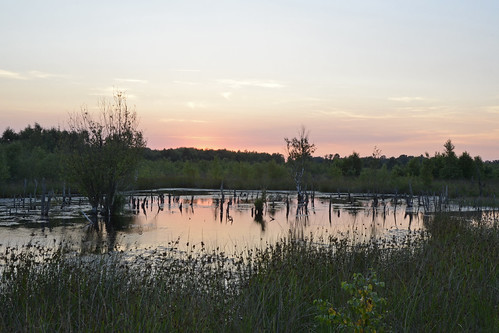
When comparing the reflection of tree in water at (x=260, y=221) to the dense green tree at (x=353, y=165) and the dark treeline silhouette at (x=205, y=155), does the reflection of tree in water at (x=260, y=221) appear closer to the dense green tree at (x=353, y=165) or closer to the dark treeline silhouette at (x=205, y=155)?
the dense green tree at (x=353, y=165)

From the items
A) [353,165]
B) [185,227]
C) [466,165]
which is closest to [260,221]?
[185,227]

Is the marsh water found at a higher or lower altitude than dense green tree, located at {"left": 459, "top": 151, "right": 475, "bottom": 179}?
lower

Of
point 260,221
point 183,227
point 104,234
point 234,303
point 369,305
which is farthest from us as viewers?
point 260,221

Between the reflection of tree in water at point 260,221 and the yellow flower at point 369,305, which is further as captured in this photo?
the reflection of tree in water at point 260,221

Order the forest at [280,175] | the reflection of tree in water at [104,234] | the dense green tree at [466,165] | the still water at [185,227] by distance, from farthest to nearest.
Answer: the dense green tree at [466,165] < the forest at [280,175] < the still water at [185,227] < the reflection of tree in water at [104,234]

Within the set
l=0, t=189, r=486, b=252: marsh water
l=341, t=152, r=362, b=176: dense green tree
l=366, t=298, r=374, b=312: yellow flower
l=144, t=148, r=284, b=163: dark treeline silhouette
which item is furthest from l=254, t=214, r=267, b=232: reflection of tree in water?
l=144, t=148, r=284, b=163: dark treeline silhouette

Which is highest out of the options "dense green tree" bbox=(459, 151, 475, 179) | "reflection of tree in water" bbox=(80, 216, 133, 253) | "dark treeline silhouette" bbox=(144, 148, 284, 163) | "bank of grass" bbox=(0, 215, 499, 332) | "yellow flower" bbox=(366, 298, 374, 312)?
"dark treeline silhouette" bbox=(144, 148, 284, 163)

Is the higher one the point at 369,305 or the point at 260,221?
the point at 369,305

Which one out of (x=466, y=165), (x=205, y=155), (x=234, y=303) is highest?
(x=205, y=155)

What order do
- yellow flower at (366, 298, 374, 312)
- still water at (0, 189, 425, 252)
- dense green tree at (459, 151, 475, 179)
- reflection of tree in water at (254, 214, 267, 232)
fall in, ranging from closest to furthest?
yellow flower at (366, 298, 374, 312)
still water at (0, 189, 425, 252)
reflection of tree in water at (254, 214, 267, 232)
dense green tree at (459, 151, 475, 179)

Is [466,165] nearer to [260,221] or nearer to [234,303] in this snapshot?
[260,221]

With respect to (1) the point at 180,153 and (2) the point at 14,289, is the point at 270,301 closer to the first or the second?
(2) the point at 14,289

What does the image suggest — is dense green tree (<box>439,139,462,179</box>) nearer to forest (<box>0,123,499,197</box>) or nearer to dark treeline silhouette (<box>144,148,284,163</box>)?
forest (<box>0,123,499,197</box>)

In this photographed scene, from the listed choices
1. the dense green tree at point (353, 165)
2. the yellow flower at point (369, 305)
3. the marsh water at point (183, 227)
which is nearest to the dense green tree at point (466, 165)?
the dense green tree at point (353, 165)
